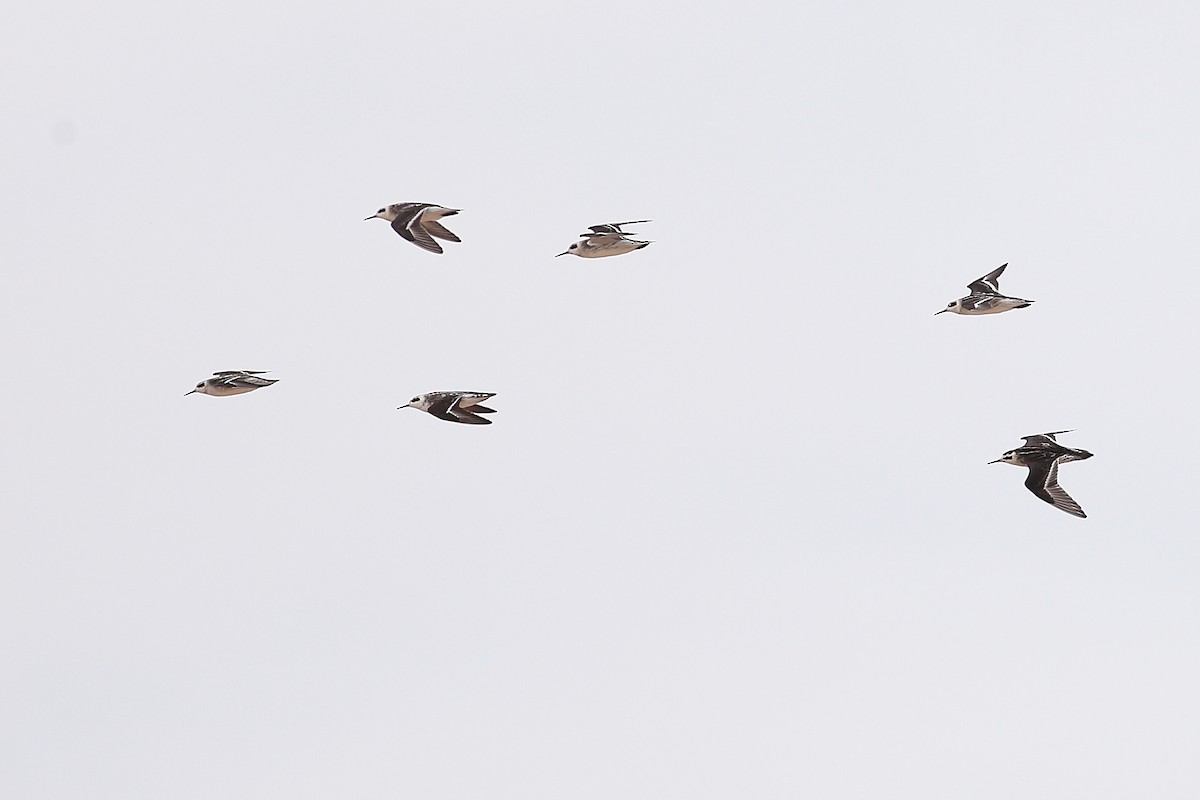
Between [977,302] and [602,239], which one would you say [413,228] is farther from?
[977,302]

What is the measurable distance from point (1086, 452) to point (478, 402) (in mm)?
18522

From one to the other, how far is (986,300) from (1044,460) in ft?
18.6

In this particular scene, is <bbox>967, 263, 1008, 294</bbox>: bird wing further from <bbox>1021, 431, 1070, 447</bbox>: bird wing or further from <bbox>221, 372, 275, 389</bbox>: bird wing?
<bbox>221, 372, 275, 389</bbox>: bird wing

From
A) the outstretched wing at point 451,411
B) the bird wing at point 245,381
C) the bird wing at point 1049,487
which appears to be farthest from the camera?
the bird wing at point 1049,487

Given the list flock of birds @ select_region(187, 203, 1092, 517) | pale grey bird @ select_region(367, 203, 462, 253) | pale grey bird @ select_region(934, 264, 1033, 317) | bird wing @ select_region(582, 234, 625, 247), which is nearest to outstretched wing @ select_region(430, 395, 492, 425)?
flock of birds @ select_region(187, 203, 1092, 517)

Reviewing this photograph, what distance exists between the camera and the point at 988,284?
58.1 metres

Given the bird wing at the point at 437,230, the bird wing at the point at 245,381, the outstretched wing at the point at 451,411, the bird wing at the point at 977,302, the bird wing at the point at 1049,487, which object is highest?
the bird wing at the point at 437,230

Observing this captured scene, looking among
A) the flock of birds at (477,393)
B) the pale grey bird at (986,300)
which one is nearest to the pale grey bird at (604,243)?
the flock of birds at (477,393)

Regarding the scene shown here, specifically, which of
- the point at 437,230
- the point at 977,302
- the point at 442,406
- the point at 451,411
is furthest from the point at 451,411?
the point at 977,302

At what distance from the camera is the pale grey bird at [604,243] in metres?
51.8

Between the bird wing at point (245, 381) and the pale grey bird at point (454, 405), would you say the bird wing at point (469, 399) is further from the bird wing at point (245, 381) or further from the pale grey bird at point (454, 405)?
the bird wing at point (245, 381)

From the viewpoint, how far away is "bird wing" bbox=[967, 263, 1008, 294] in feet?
189

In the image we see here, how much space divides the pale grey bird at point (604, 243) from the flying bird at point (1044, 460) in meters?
12.7

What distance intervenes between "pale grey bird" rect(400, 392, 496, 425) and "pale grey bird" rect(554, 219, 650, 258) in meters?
5.06
